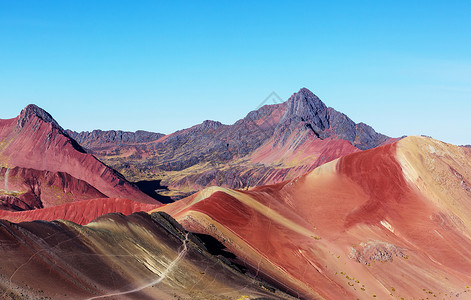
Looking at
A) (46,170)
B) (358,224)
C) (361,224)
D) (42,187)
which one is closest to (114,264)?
(358,224)

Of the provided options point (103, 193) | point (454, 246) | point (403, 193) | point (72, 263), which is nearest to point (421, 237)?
point (454, 246)

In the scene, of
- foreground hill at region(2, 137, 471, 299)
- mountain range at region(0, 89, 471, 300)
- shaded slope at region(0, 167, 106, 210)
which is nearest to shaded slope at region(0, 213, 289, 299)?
mountain range at region(0, 89, 471, 300)

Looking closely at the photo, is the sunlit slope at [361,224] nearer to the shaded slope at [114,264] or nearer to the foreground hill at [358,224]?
the foreground hill at [358,224]

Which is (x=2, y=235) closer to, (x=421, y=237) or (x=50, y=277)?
(x=50, y=277)

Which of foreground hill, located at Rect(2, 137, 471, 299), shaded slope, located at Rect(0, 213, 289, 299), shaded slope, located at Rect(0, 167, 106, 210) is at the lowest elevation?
shaded slope, located at Rect(0, 167, 106, 210)

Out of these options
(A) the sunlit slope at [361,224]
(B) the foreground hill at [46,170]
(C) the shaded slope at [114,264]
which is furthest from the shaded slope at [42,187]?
(C) the shaded slope at [114,264]

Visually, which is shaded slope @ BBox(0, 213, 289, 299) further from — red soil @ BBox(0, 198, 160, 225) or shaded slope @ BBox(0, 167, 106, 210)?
shaded slope @ BBox(0, 167, 106, 210)

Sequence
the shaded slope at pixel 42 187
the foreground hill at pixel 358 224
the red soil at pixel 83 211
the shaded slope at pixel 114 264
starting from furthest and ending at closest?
the shaded slope at pixel 42 187
the red soil at pixel 83 211
the foreground hill at pixel 358 224
the shaded slope at pixel 114 264
